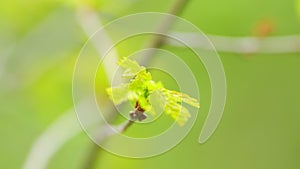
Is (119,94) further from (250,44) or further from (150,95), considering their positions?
(250,44)

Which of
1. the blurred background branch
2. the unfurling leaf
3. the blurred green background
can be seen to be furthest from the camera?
the blurred green background

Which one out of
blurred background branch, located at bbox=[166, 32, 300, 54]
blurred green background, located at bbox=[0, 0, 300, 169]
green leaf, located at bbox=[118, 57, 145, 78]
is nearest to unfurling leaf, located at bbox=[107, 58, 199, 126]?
green leaf, located at bbox=[118, 57, 145, 78]

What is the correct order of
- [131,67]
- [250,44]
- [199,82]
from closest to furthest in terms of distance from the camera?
[131,67] → [250,44] → [199,82]

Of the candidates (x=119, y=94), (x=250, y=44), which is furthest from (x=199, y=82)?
(x=119, y=94)

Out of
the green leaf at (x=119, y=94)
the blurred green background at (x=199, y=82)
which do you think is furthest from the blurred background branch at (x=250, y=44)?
the green leaf at (x=119, y=94)

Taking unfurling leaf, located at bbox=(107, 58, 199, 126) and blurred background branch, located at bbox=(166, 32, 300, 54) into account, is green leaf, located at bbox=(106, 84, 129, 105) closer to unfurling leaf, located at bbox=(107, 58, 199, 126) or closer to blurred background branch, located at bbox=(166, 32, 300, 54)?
unfurling leaf, located at bbox=(107, 58, 199, 126)

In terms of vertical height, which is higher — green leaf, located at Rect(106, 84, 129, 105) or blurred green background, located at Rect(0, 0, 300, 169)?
blurred green background, located at Rect(0, 0, 300, 169)

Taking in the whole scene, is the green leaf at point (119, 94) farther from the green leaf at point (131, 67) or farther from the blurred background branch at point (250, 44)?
the blurred background branch at point (250, 44)

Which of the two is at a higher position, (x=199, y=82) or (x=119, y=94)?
(x=199, y=82)
